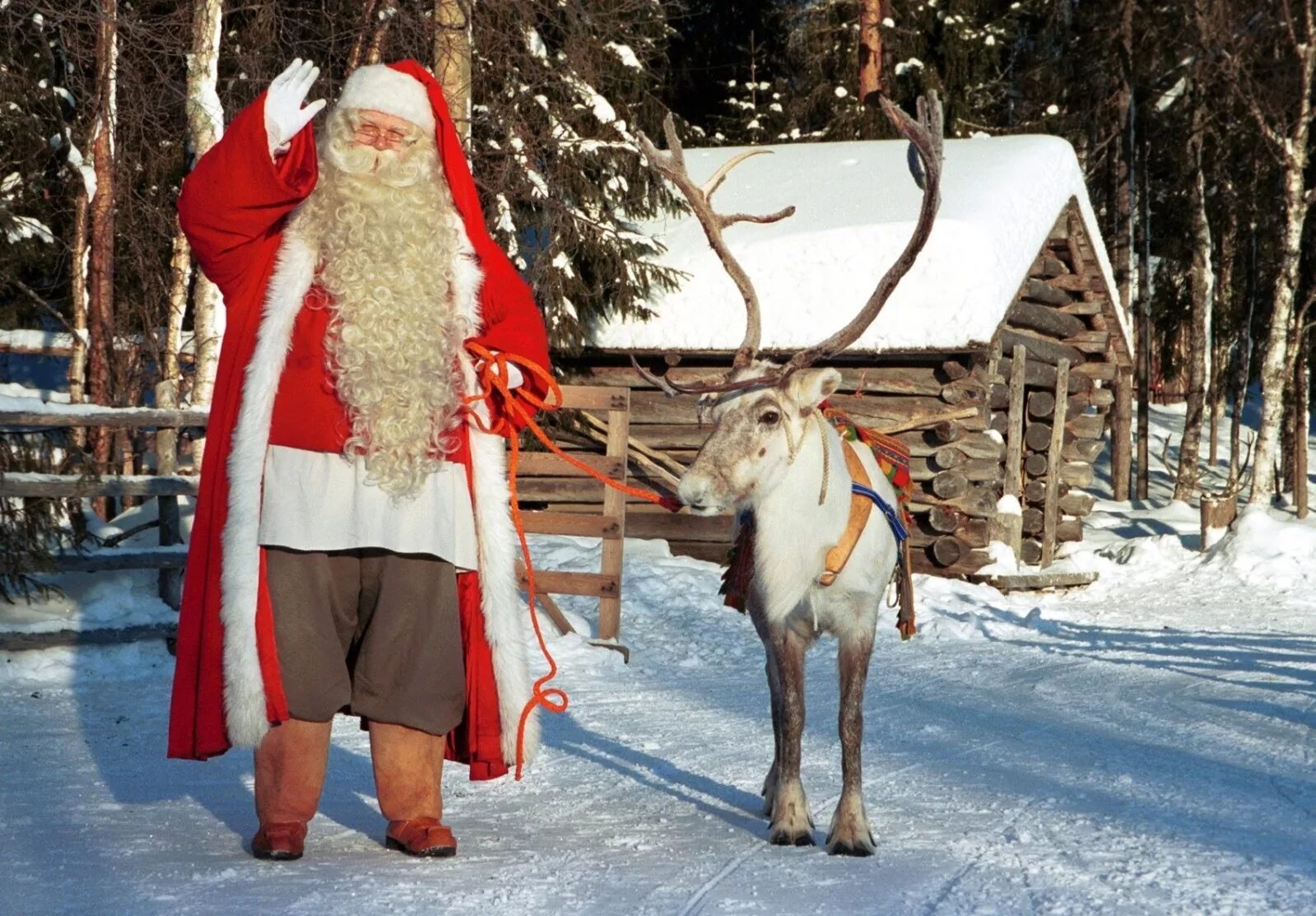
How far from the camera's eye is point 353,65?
12867mm

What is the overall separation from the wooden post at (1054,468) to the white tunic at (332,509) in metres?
13.5

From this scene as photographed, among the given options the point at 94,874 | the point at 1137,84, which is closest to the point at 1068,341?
the point at 1137,84

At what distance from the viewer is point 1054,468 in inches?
682

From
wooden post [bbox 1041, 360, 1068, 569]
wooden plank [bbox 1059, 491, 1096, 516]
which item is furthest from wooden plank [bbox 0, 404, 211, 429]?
wooden plank [bbox 1059, 491, 1096, 516]

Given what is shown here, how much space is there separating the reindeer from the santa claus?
707mm

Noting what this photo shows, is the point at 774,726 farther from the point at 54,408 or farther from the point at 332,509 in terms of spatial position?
the point at 54,408

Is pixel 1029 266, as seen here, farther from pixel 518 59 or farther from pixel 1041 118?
pixel 1041 118

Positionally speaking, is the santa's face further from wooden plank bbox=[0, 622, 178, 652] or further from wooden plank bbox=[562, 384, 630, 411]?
wooden plank bbox=[562, 384, 630, 411]

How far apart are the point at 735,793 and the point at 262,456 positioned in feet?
7.95

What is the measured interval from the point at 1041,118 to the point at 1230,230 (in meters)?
4.14

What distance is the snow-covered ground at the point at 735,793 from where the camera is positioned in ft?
14.2

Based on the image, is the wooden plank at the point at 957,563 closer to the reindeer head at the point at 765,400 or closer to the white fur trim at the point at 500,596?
the reindeer head at the point at 765,400

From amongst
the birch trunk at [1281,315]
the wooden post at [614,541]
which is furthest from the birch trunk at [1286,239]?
the wooden post at [614,541]

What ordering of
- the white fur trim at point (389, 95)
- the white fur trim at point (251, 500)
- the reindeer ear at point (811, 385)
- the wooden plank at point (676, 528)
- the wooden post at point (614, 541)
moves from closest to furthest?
the white fur trim at point (251, 500) → the white fur trim at point (389, 95) → the reindeer ear at point (811, 385) → the wooden post at point (614, 541) → the wooden plank at point (676, 528)
